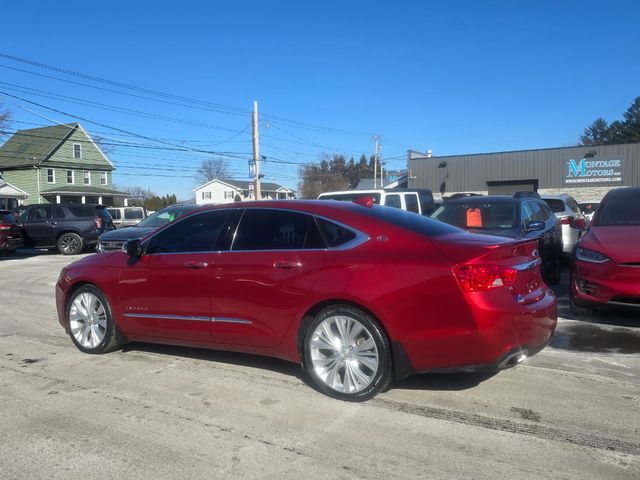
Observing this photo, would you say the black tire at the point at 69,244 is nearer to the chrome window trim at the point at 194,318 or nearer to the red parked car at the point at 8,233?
the red parked car at the point at 8,233

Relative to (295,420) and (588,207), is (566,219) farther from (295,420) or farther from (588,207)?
(588,207)

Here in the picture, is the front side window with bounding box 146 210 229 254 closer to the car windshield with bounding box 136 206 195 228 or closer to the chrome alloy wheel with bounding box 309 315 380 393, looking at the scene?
the chrome alloy wheel with bounding box 309 315 380 393

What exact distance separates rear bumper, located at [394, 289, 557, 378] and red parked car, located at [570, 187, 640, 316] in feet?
8.35

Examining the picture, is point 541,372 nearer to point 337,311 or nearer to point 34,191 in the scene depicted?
point 337,311

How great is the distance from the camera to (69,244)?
19109mm

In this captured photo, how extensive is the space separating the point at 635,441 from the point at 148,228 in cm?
1074

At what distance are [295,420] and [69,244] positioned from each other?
57.1 feet

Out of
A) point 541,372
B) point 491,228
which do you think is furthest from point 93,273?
point 491,228

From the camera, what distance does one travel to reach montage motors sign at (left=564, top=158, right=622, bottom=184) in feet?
131

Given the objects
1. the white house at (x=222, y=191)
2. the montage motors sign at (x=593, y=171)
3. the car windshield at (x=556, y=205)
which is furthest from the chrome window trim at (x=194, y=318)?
the white house at (x=222, y=191)

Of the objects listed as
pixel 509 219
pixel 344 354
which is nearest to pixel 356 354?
pixel 344 354

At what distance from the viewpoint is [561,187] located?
41.6 metres

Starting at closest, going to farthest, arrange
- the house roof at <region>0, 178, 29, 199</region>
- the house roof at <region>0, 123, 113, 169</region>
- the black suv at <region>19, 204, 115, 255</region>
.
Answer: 1. the black suv at <region>19, 204, 115, 255</region>
2. the house roof at <region>0, 178, 29, 199</region>
3. the house roof at <region>0, 123, 113, 169</region>

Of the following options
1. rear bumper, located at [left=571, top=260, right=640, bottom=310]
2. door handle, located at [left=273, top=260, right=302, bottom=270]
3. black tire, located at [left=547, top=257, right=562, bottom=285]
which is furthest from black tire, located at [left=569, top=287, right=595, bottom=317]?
door handle, located at [left=273, top=260, right=302, bottom=270]
